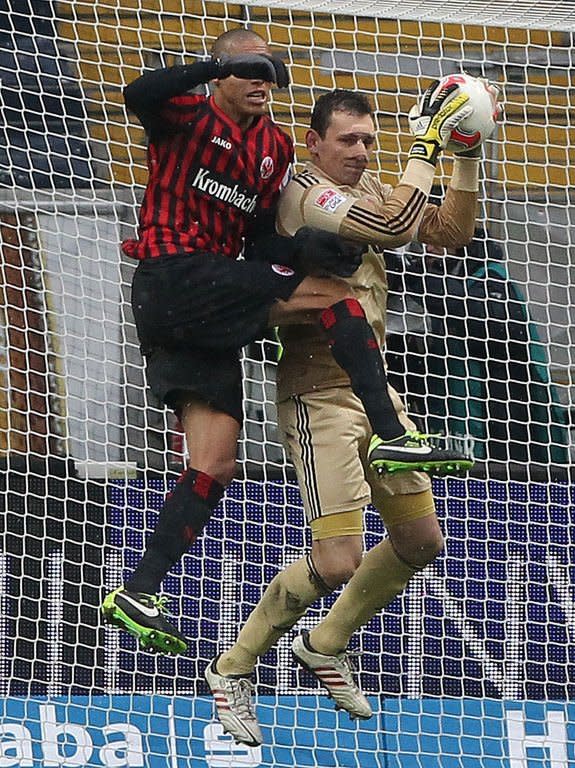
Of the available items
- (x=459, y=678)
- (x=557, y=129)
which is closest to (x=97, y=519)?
(x=459, y=678)

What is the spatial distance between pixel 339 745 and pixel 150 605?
1.94 metres

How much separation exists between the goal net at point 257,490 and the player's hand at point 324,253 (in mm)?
1630

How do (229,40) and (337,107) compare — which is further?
(337,107)

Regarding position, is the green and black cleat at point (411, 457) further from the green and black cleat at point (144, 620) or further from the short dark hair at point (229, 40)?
the short dark hair at point (229, 40)

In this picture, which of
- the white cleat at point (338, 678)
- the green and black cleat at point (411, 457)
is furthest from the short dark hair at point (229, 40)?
the white cleat at point (338, 678)

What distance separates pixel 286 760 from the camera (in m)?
6.12

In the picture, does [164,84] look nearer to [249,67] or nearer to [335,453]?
[249,67]

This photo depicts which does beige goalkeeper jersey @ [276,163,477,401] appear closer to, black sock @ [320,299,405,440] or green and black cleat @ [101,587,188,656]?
black sock @ [320,299,405,440]

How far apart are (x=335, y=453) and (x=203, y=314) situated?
595 millimetres

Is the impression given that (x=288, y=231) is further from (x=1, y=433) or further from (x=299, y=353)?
(x=1, y=433)

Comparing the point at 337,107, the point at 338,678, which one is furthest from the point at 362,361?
the point at 338,678

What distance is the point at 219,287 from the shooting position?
180 inches

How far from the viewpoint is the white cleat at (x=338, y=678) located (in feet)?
16.6

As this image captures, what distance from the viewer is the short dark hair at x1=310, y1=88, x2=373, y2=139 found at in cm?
474
